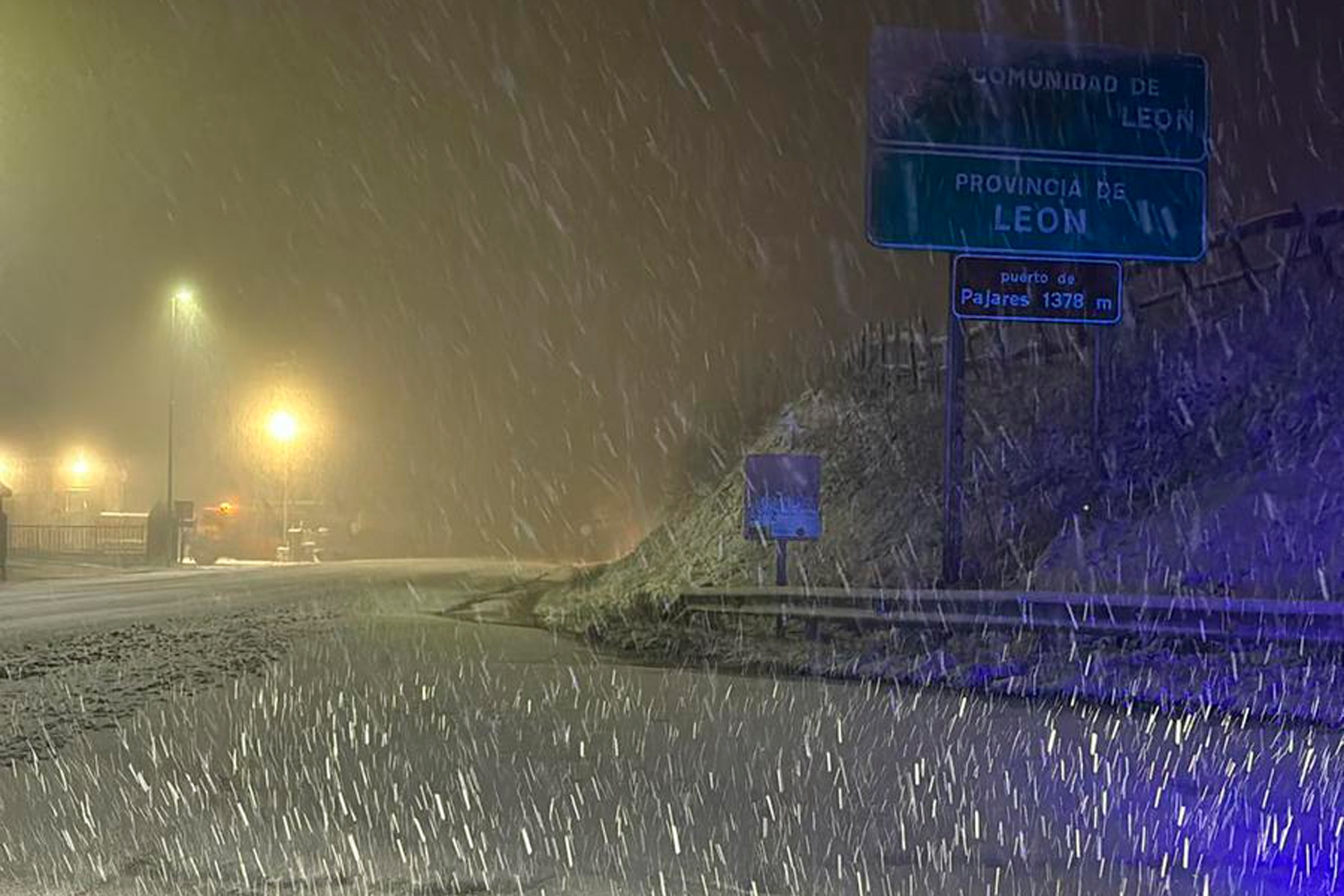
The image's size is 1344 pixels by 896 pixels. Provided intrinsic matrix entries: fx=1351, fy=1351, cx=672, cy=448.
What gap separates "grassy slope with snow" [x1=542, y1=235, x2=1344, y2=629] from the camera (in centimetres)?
1661

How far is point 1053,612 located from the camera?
13.1m

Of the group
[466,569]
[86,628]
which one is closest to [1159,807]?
[86,628]

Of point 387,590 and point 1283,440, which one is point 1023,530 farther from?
point 387,590

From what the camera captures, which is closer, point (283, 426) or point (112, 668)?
point (112, 668)

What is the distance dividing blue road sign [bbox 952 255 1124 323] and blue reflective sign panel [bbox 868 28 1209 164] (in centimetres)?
144

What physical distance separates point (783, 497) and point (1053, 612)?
17.0 feet

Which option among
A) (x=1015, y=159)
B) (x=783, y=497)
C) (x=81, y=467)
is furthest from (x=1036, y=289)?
(x=81, y=467)

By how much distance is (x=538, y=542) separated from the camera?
70.9 metres

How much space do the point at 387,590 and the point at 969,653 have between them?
15.1m

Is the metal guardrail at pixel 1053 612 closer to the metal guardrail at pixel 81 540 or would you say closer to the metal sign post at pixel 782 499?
the metal sign post at pixel 782 499

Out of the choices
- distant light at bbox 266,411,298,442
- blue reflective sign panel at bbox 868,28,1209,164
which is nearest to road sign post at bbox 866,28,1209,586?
blue reflective sign panel at bbox 868,28,1209,164

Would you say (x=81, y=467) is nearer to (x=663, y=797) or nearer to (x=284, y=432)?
(x=284, y=432)

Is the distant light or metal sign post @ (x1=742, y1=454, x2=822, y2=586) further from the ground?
the distant light

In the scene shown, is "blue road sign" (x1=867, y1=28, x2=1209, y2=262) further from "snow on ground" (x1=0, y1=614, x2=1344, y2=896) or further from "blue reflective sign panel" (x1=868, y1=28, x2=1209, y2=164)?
"snow on ground" (x1=0, y1=614, x2=1344, y2=896)
